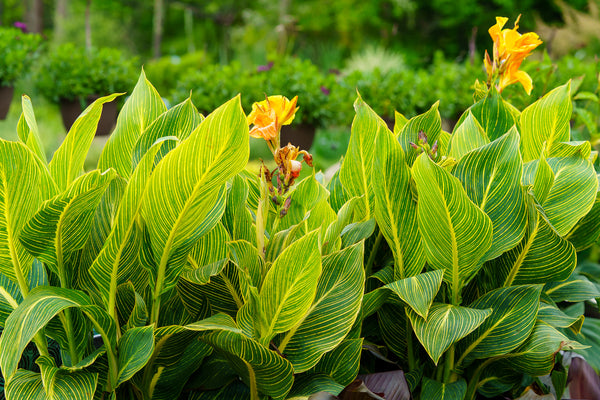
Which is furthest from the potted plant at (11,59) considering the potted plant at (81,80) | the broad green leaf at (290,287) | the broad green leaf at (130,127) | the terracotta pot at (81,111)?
the broad green leaf at (290,287)

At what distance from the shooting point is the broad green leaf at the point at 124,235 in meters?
0.79

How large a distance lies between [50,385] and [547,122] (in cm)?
108

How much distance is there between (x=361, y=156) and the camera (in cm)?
108

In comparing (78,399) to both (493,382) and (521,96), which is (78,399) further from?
(521,96)

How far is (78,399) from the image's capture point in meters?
0.78

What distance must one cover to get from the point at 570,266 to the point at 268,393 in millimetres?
604

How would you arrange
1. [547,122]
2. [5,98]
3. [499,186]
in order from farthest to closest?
[5,98] < [547,122] < [499,186]

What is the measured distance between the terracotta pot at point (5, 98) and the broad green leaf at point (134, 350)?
13.2ft

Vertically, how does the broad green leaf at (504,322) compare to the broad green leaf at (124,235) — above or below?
below

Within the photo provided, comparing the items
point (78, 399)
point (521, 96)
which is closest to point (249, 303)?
point (78, 399)

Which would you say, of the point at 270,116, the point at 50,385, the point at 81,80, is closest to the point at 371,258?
the point at 270,116

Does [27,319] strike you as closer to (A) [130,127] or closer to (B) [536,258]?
(A) [130,127]

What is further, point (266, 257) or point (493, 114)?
point (493, 114)

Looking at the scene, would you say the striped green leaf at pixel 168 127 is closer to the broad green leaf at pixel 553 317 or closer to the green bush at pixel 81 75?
the broad green leaf at pixel 553 317
